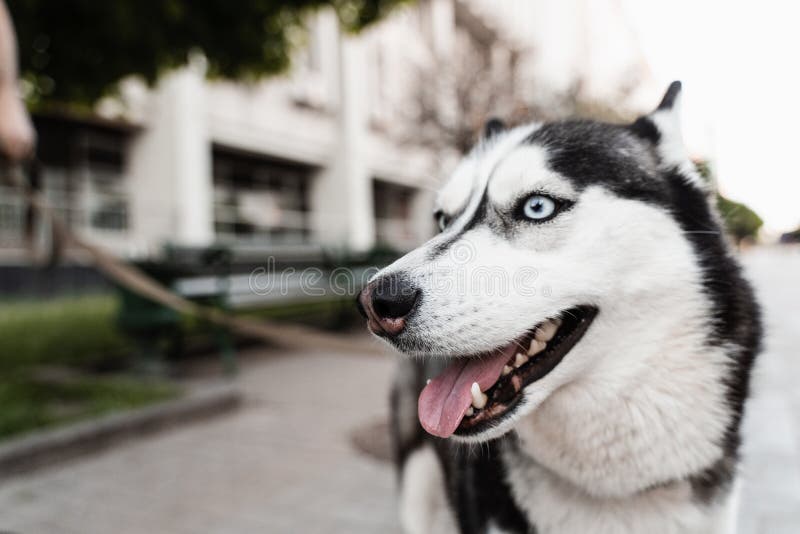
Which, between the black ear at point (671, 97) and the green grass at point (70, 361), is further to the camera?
the green grass at point (70, 361)

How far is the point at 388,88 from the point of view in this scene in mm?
21719

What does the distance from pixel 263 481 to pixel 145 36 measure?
434 cm

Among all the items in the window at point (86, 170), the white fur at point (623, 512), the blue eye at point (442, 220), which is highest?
the window at point (86, 170)

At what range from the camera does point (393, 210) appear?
1061 inches

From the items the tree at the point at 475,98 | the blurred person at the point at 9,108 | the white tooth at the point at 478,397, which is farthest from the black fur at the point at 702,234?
the tree at the point at 475,98

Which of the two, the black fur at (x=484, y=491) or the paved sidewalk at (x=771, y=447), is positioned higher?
the black fur at (x=484, y=491)

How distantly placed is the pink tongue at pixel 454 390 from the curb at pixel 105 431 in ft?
9.47

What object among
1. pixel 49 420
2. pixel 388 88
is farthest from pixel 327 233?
pixel 49 420

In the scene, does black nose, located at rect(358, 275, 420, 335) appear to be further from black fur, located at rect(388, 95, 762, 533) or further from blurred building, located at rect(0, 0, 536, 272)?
blurred building, located at rect(0, 0, 536, 272)

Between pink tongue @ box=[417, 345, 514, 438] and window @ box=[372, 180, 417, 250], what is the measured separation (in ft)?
77.8

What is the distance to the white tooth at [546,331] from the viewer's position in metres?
1.43

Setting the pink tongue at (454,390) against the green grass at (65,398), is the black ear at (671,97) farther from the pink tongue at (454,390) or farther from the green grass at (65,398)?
the green grass at (65,398)

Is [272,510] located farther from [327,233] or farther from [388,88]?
[388,88]

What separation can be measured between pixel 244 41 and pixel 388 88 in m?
16.3
